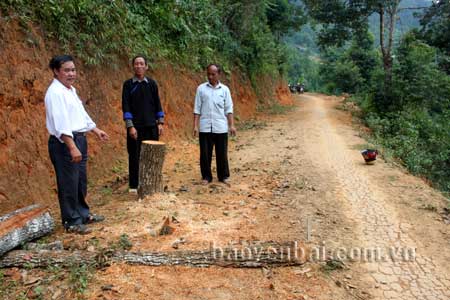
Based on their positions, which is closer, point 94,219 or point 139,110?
point 94,219

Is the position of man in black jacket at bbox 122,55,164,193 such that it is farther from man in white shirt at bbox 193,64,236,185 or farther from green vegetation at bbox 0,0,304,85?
green vegetation at bbox 0,0,304,85

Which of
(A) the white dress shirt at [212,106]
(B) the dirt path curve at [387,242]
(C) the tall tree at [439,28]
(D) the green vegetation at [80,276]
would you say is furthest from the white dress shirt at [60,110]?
(C) the tall tree at [439,28]

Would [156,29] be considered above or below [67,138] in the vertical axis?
above

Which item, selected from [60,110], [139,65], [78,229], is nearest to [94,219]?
[78,229]

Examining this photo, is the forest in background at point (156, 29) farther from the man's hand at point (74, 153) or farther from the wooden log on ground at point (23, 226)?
the wooden log on ground at point (23, 226)

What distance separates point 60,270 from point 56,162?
1.11 meters

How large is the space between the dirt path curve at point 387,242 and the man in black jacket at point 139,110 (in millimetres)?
2821

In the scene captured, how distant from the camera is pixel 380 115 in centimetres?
1477

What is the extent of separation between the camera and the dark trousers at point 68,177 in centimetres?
366

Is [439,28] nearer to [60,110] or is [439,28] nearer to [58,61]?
[58,61]

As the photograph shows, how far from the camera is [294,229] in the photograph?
414cm

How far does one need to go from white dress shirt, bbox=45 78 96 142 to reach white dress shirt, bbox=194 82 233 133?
2.22 m

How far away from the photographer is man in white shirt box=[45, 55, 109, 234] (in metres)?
3.47

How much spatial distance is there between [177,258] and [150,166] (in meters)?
1.67
